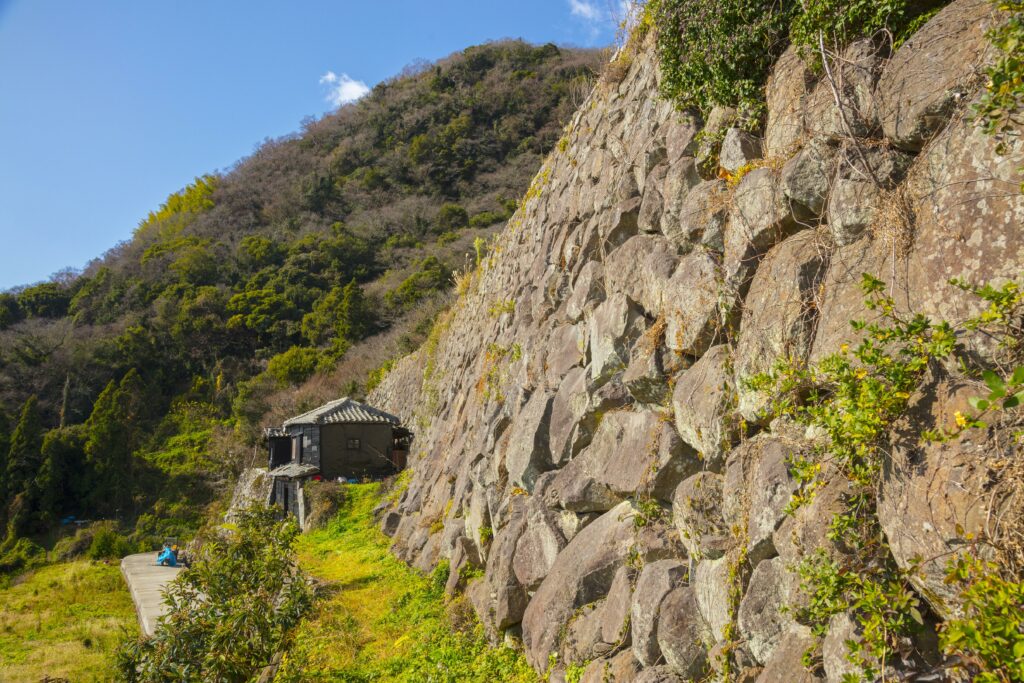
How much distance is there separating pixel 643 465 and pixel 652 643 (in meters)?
1.36

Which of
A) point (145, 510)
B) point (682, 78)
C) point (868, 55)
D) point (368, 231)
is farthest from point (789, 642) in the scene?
point (368, 231)

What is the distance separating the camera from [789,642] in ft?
11.1

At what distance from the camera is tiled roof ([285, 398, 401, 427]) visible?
22.6m

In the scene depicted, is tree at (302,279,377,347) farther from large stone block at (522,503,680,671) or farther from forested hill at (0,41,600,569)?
large stone block at (522,503,680,671)

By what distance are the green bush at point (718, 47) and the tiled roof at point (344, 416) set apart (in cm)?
1813

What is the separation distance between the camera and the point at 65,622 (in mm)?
17406

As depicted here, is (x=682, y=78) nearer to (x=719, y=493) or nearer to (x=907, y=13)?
(x=907, y=13)

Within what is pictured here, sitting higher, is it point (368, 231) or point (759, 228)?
point (368, 231)

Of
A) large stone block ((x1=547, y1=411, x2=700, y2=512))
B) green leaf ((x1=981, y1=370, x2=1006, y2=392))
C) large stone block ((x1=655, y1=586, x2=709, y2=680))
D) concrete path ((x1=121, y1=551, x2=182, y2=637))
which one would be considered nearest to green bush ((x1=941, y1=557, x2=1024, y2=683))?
green leaf ((x1=981, y1=370, x2=1006, y2=392))

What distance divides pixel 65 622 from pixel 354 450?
899 centimetres

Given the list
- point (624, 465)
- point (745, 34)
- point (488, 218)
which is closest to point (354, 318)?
point (488, 218)

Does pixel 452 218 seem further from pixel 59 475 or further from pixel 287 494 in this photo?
pixel 287 494

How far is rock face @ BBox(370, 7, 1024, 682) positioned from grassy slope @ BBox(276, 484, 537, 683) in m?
0.38

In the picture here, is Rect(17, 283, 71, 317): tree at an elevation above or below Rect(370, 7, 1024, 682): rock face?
above
